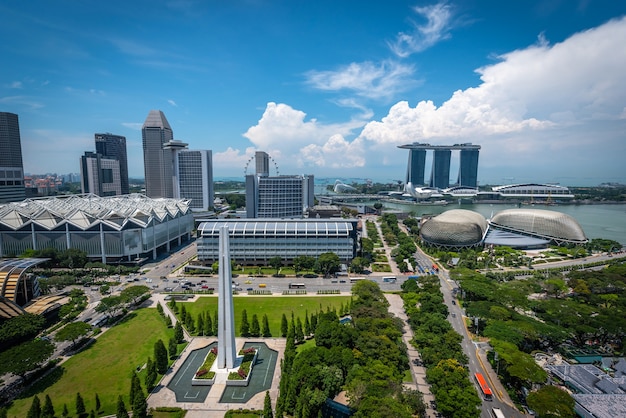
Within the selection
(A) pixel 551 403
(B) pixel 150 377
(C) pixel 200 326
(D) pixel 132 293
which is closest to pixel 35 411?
(B) pixel 150 377

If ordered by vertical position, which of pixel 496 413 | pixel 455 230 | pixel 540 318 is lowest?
pixel 496 413

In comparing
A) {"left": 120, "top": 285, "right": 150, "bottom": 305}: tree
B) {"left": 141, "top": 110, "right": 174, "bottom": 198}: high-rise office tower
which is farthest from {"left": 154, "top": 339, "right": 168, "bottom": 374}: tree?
{"left": 141, "top": 110, "right": 174, "bottom": 198}: high-rise office tower

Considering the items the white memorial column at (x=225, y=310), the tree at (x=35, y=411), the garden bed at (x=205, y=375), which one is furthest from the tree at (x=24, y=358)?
the white memorial column at (x=225, y=310)

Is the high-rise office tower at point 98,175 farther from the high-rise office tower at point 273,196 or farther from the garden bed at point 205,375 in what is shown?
the garden bed at point 205,375

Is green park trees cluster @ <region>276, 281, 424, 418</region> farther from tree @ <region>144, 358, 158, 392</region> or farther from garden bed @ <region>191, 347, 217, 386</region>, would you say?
tree @ <region>144, 358, 158, 392</region>

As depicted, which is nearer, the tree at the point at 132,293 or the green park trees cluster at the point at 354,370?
the green park trees cluster at the point at 354,370

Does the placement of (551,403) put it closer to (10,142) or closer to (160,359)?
(160,359)

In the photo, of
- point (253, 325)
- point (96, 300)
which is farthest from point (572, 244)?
point (96, 300)
